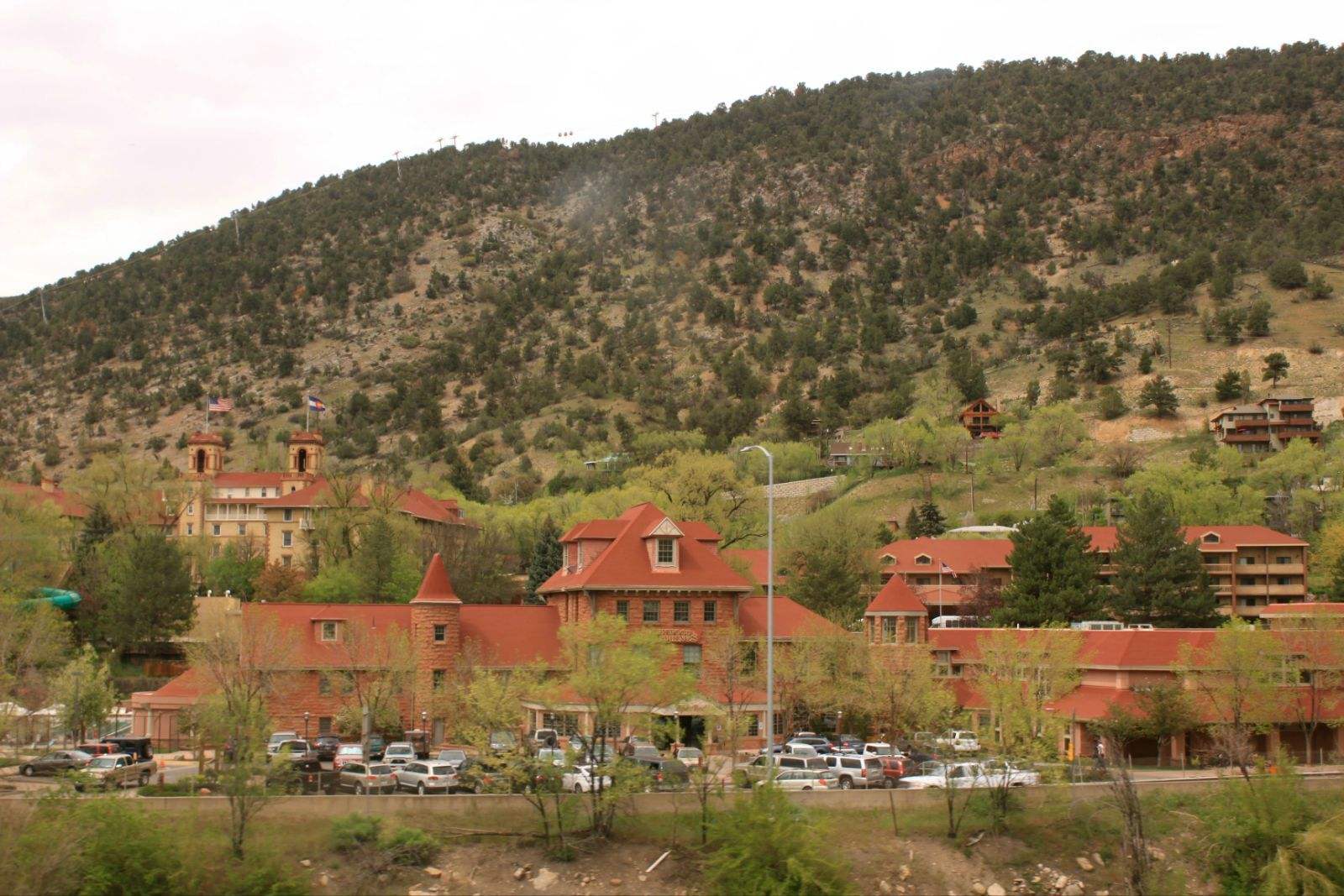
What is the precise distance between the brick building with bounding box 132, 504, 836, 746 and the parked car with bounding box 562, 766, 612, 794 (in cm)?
1092

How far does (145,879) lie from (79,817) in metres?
2.58

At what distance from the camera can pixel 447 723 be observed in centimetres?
5834

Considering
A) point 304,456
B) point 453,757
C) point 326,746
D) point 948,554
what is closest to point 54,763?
point 326,746

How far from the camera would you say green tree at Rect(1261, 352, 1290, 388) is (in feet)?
492

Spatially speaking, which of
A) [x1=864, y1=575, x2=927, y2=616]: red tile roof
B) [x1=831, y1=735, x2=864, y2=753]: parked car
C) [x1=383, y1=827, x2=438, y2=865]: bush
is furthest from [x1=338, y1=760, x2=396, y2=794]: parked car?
[x1=864, y1=575, x2=927, y2=616]: red tile roof

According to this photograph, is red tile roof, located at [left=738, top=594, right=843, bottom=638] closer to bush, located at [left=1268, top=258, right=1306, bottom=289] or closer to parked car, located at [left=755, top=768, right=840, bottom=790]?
parked car, located at [left=755, top=768, right=840, bottom=790]

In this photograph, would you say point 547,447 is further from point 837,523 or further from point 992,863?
point 992,863

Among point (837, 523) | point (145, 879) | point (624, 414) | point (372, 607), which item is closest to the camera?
point (145, 879)

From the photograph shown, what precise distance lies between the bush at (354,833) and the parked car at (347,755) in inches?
218

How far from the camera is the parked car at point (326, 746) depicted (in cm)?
5381

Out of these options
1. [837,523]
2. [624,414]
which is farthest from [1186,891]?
[624,414]

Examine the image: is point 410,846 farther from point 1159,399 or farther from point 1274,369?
point 1274,369

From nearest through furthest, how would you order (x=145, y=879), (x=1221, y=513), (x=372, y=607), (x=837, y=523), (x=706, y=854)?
(x=145, y=879) → (x=706, y=854) → (x=372, y=607) → (x=837, y=523) → (x=1221, y=513)

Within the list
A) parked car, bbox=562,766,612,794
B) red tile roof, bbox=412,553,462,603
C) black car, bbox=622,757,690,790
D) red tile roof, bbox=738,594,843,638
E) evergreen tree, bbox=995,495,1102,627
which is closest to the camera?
parked car, bbox=562,766,612,794
